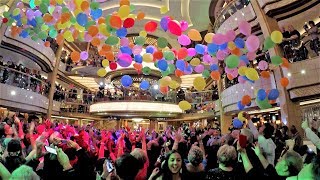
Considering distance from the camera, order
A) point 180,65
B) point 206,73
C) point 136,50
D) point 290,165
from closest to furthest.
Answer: point 290,165 < point 180,65 < point 136,50 < point 206,73

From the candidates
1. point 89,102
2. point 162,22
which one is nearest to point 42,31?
point 162,22

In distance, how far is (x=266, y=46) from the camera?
649cm

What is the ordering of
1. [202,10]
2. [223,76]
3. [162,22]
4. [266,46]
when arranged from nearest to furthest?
1. [266,46]
2. [162,22]
3. [223,76]
4. [202,10]

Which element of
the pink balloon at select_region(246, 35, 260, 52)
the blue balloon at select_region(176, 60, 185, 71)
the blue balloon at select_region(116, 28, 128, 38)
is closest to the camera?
the pink balloon at select_region(246, 35, 260, 52)

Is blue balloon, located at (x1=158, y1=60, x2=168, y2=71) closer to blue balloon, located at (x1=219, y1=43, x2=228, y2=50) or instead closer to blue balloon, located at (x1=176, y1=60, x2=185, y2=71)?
blue balloon, located at (x1=176, y1=60, x2=185, y2=71)

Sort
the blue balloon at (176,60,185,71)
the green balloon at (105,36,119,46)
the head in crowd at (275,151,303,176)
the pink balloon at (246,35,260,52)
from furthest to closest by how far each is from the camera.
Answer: the blue balloon at (176,60,185,71)
the green balloon at (105,36,119,46)
the pink balloon at (246,35,260,52)
the head in crowd at (275,151,303,176)

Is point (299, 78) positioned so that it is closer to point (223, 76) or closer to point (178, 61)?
point (178, 61)

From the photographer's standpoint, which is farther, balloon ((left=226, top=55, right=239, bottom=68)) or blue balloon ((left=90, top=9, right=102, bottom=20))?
blue balloon ((left=90, top=9, right=102, bottom=20))

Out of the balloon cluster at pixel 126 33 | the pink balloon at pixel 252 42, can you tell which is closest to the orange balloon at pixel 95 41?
the balloon cluster at pixel 126 33

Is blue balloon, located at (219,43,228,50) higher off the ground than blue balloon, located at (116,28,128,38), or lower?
lower

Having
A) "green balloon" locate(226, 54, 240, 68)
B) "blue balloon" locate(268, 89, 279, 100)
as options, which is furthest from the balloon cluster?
"blue balloon" locate(268, 89, 279, 100)

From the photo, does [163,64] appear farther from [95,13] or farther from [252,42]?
[252,42]

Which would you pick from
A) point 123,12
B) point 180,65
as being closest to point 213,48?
point 180,65

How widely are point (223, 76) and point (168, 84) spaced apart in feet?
23.1
